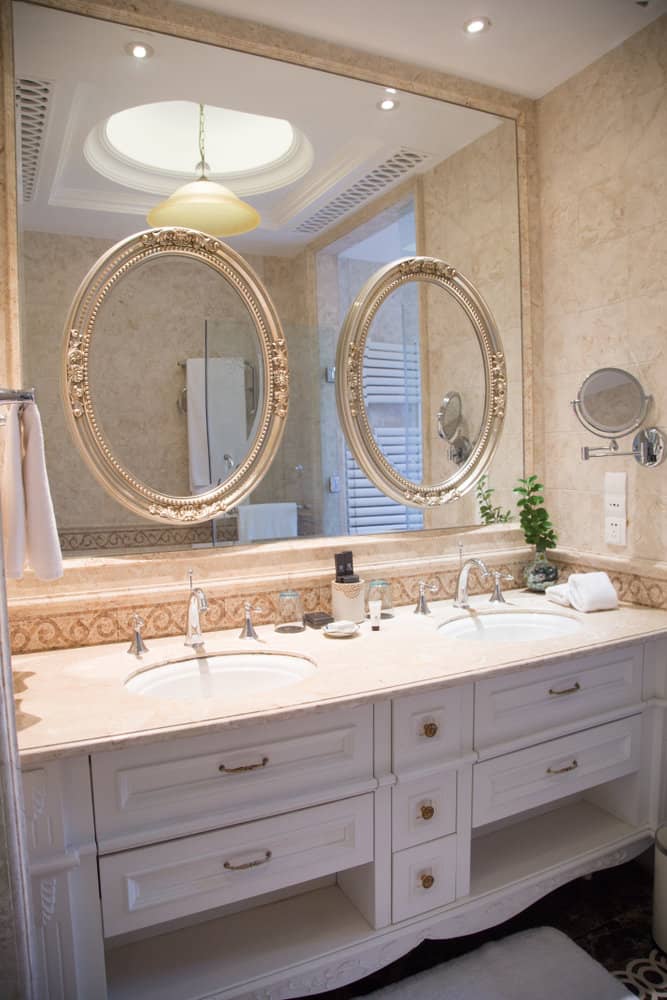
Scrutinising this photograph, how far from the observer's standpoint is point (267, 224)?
1.88 meters

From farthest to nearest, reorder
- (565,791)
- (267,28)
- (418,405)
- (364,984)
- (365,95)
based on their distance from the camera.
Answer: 1. (418,405)
2. (365,95)
3. (267,28)
4. (565,791)
5. (364,984)

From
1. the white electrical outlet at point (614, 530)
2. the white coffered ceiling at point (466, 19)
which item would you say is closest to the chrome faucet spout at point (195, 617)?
the white electrical outlet at point (614, 530)

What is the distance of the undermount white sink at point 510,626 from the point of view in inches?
78.3

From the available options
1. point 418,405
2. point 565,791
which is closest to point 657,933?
point 565,791

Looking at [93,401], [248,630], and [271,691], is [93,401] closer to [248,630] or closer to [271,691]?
[248,630]

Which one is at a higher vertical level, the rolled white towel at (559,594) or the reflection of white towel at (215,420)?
the reflection of white towel at (215,420)

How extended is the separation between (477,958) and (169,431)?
59.6 inches

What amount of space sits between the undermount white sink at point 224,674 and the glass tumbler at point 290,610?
20cm

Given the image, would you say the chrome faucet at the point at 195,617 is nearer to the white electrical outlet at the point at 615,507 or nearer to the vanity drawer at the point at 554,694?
the vanity drawer at the point at 554,694

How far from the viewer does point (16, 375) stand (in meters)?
1.61

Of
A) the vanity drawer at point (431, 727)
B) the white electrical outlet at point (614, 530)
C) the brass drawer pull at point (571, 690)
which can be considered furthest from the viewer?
the white electrical outlet at point (614, 530)

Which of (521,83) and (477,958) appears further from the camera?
(521,83)

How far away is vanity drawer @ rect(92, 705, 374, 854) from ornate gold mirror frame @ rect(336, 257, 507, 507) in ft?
2.76

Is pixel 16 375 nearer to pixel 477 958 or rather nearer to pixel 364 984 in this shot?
pixel 364 984
